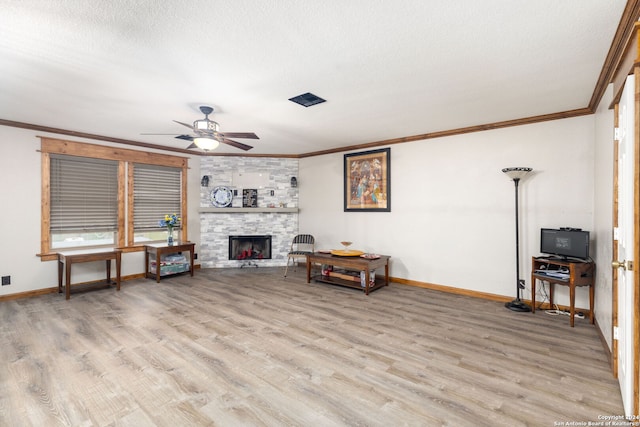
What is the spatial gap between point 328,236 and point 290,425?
467 centimetres

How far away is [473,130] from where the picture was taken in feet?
15.0

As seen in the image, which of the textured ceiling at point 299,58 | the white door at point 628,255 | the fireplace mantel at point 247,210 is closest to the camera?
the white door at point 628,255

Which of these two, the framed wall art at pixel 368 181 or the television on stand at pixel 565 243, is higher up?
the framed wall art at pixel 368 181

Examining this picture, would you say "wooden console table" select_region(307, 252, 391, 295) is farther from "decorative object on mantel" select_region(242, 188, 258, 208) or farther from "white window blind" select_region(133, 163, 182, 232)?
"white window blind" select_region(133, 163, 182, 232)

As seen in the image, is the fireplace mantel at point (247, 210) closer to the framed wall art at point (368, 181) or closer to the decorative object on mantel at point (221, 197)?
the decorative object on mantel at point (221, 197)

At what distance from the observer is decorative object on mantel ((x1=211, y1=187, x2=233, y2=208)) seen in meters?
6.56

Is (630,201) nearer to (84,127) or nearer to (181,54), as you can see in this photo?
(181,54)

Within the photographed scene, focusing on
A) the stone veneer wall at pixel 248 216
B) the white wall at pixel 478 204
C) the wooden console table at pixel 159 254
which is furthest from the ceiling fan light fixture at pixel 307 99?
the wooden console table at pixel 159 254

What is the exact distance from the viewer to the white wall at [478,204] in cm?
388

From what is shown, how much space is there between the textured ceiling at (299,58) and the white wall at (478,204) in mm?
464

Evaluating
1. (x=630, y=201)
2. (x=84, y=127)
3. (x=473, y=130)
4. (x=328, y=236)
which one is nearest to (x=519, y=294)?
(x=473, y=130)

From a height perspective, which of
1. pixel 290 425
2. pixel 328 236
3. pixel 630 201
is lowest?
pixel 290 425

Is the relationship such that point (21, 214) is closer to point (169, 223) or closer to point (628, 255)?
point (169, 223)

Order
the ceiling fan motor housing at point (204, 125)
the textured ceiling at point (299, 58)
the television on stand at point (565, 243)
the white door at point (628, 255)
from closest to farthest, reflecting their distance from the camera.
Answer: the white door at point (628, 255) < the textured ceiling at point (299, 58) < the television on stand at point (565, 243) < the ceiling fan motor housing at point (204, 125)
